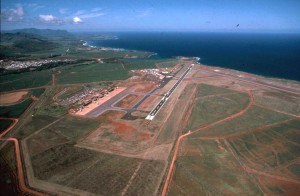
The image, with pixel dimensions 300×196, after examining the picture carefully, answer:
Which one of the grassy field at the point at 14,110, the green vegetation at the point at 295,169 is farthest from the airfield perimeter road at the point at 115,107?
the green vegetation at the point at 295,169

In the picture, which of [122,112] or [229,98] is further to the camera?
[229,98]

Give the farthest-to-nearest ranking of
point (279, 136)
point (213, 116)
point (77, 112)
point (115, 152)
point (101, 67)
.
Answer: point (101, 67) < point (77, 112) < point (213, 116) < point (279, 136) < point (115, 152)

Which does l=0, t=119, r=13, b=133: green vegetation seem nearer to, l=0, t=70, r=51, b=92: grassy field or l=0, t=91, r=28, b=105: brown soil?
l=0, t=91, r=28, b=105: brown soil

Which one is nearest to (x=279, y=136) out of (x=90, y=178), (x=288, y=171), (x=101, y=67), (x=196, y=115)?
(x=288, y=171)

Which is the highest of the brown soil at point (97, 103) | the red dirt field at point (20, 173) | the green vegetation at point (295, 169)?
the green vegetation at point (295, 169)

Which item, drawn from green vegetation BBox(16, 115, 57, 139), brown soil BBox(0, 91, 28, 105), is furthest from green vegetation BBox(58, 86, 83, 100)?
green vegetation BBox(16, 115, 57, 139)

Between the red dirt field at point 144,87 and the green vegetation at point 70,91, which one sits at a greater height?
the red dirt field at point 144,87

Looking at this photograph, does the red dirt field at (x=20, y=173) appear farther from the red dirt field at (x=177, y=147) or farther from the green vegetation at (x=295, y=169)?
the green vegetation at (x=295, y=169)

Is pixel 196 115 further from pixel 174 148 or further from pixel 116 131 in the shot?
pixel 116 131
